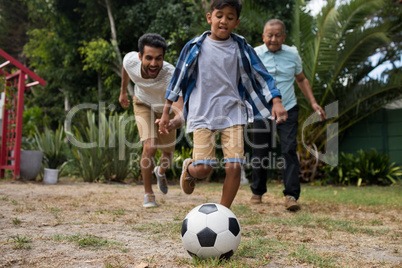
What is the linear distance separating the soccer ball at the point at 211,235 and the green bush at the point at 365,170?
24.1ft

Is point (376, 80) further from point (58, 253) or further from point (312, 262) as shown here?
point (58, 253)

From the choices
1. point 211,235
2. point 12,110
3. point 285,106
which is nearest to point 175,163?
point 12,110

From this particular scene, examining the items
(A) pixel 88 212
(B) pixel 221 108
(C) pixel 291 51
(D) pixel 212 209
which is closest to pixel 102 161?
(A) pixel 88 212

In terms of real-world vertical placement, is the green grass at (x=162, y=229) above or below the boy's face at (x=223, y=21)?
below

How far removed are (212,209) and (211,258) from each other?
309 millimetres

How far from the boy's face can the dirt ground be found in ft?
5.38

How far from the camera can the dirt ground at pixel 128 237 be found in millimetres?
2076

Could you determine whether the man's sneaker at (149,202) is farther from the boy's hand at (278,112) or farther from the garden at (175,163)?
the boy's hand at (278,112)

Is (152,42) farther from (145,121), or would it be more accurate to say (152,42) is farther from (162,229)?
(162,229)

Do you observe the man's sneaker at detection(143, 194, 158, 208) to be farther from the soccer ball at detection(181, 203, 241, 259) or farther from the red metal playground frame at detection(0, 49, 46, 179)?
the red metal playground frame at detection(0, 49, 46, 179)

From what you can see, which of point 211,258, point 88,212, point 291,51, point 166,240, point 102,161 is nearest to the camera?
point 211,258

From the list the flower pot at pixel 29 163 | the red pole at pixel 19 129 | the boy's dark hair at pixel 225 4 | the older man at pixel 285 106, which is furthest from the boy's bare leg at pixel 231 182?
the red pole at pixel 19 129

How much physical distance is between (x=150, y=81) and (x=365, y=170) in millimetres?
6692

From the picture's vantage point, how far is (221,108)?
9.86ft
